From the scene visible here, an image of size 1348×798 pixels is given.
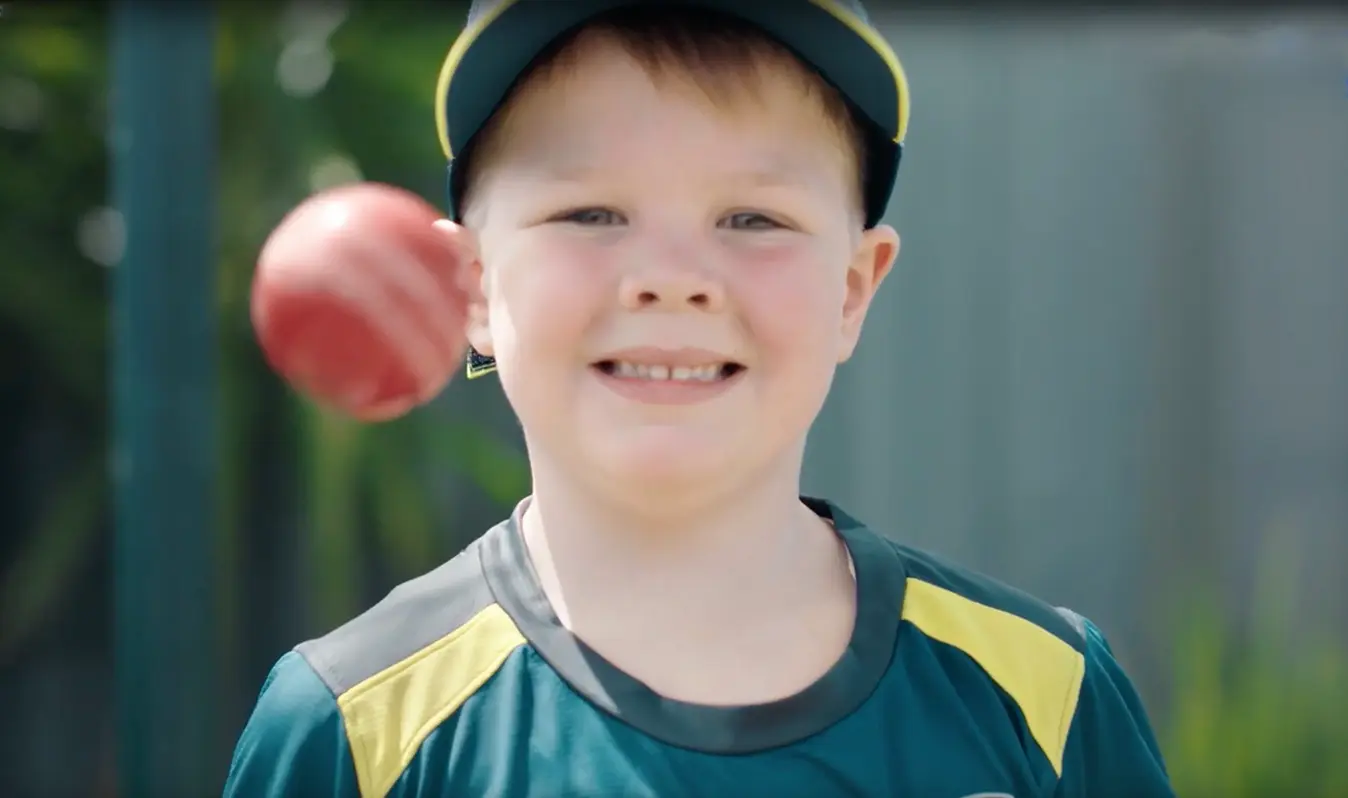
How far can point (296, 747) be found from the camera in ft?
4.31

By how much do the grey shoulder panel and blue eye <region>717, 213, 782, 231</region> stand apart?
1.32 ft

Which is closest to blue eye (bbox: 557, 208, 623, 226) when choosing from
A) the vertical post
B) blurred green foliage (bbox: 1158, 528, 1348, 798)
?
the vertical post

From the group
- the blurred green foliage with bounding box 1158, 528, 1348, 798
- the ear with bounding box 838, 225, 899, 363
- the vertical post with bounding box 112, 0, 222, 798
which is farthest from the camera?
the blurred green foliage with bounding box 1158, 528, 1348, 798

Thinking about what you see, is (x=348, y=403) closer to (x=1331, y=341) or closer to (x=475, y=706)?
(x=475, y=706)

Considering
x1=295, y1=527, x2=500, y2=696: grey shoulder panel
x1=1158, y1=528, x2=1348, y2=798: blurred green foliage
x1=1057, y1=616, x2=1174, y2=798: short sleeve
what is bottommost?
x1=1158, y1=528, x2=1348, y2=798: blurred green foliage

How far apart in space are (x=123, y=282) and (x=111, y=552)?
Result: 1.86m

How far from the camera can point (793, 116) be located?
1377mm

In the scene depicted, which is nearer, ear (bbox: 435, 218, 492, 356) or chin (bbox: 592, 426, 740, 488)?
chin (bbox: 592, 426, 740, 488)

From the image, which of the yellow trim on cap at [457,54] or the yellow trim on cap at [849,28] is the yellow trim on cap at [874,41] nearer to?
the yellow trim on cap at [849,28]

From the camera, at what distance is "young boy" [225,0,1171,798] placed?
1298 millimetres

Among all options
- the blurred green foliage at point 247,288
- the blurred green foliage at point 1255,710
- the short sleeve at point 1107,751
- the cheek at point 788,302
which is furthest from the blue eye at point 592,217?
the blurred green foliage at point 1255,710

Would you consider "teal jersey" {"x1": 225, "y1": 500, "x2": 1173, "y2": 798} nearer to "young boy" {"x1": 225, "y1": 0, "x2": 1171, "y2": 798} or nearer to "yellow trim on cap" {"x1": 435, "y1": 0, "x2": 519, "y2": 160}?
"young boy" {"x1": 225, "y1": 0, "x2": 1171, "y2": 798}

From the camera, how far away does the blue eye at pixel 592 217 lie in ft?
4.36

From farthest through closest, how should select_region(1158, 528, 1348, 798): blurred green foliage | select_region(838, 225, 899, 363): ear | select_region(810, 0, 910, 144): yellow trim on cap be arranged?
select_region(1158, 528, 1348, 798): blurred green foliage
select_region(838, 225, 899, 363): ear
select_region(810, 0, 910, 144): yellow trim on cap
